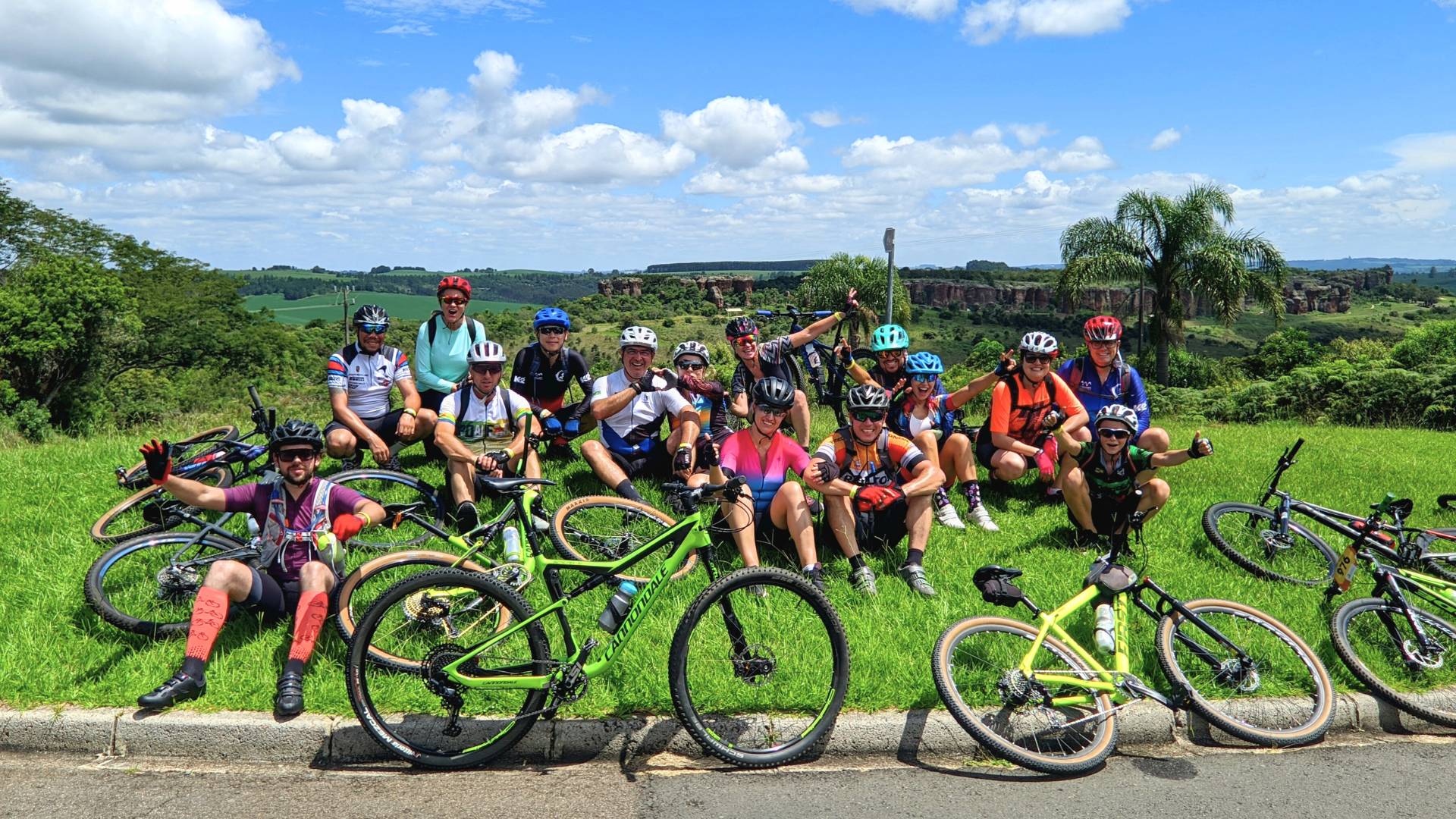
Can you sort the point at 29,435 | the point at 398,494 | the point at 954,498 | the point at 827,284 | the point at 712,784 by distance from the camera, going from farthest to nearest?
1. the point at 827,284
2. the point at 29,435
3. the point at 954,498
4. the point at 398,494
5. the point at 712,784

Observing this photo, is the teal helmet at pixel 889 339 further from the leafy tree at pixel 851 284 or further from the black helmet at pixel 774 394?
the leafy tree at pixel 851 284

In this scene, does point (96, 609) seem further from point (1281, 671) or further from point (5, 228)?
point (5, 228)

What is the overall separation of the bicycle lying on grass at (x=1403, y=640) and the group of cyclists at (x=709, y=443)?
4.72ft

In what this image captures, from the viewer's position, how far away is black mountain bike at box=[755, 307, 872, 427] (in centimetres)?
1102

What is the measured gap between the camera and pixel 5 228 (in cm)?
4688

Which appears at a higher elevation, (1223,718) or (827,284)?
(827,284)

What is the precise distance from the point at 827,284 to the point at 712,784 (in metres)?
42.0

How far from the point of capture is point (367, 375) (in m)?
8.90

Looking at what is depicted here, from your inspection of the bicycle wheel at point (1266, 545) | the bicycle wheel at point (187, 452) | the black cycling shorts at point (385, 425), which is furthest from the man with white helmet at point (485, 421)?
the bicycle wheel at point (1266, 545)

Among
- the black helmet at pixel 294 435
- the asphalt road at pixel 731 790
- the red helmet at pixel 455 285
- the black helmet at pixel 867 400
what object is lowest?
the asphalt road at pixel 731 790

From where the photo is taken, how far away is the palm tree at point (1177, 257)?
28.9 meters

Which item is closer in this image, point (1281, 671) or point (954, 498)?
point (1281, 671)

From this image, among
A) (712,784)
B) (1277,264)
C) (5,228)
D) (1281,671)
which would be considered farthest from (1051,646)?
(5,228)

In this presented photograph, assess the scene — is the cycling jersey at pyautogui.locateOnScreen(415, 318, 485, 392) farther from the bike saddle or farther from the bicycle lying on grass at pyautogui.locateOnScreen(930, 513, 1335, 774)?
the bicycle lying on grass at pyautogui.locateOnScreen(930, 513, 1335, 774)
